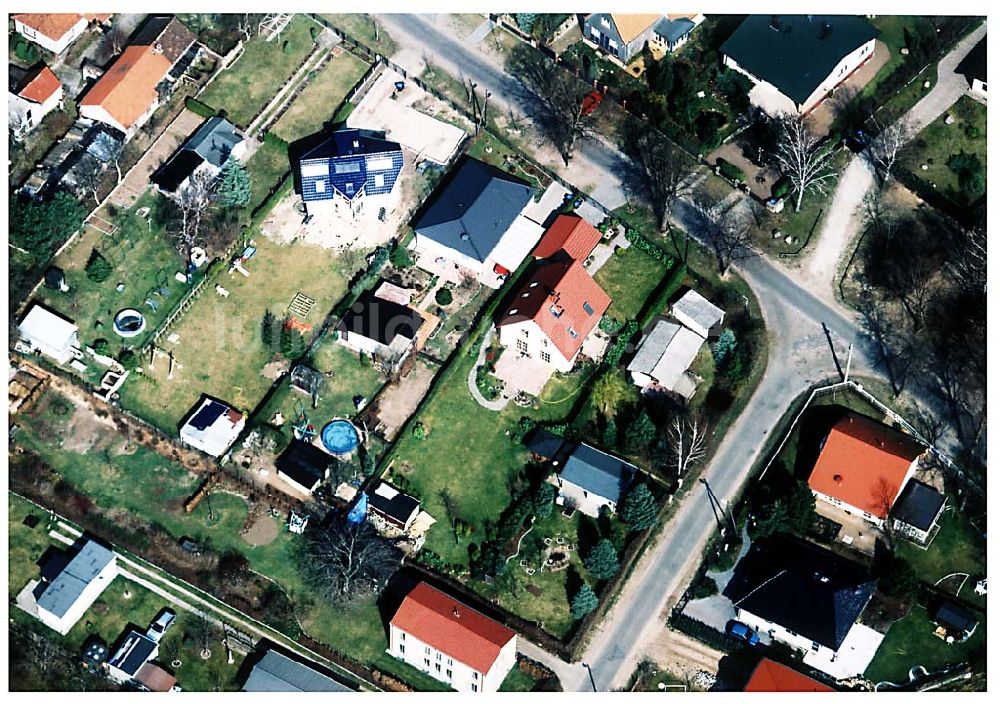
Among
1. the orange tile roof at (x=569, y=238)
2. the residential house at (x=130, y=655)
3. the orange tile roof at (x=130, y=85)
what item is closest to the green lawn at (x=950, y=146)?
the orange tile roof at (x=569, y=238)

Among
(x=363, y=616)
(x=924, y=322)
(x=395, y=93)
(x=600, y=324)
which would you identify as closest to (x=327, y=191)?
Answer: (x=395, y=93)

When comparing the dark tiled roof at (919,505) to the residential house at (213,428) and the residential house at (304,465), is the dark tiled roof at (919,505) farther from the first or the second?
the residential house at (213,428)

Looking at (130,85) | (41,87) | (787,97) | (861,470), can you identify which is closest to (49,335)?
(41,87)

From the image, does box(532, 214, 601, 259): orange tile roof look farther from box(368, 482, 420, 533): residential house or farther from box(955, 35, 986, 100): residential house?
box(955, 35, 986, 100): residential house

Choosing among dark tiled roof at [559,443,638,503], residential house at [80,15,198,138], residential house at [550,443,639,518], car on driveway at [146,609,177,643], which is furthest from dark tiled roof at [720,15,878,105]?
car on driveway at [146,609,177,643]

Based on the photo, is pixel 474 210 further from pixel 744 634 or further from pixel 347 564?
pixel 744 634
